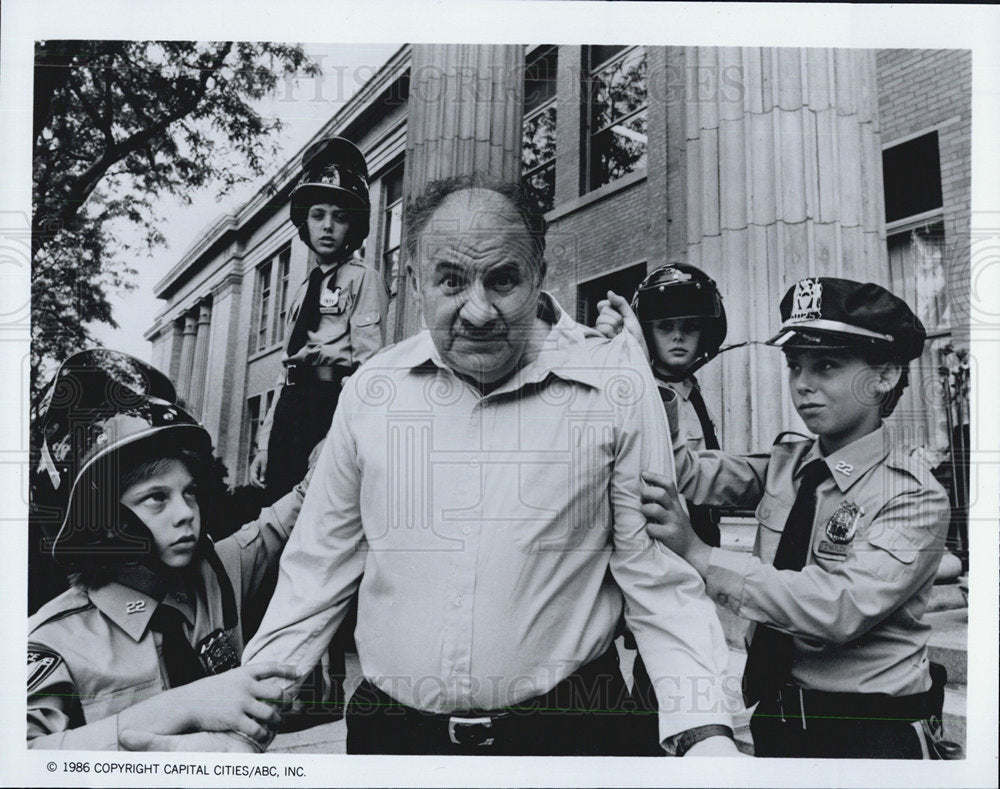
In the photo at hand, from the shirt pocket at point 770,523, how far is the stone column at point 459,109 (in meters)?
1.60

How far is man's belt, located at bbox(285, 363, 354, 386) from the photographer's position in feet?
9.94

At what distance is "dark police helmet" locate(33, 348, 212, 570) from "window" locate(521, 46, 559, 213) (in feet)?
5.43

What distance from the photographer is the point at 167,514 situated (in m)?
2.91

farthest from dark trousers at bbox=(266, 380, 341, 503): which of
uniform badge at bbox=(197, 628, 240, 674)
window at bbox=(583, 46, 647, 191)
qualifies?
window at bbox=(583, 46, 647, 191)

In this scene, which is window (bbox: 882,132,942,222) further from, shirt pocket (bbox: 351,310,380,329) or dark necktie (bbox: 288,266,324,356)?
dark necktie (bbox: 288,266,324,356)

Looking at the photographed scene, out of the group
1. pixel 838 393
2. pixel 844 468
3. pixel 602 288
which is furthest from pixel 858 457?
pixel 602 288

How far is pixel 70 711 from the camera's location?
2922 mm

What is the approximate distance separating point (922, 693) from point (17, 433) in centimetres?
359

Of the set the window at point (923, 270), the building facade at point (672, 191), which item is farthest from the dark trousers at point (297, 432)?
the window at point (923, 270)

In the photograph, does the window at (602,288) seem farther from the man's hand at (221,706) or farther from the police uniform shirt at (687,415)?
the man's hand at (221,706)

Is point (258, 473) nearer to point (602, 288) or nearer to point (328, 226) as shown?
point (328, 226)

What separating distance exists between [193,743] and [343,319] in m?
1.71

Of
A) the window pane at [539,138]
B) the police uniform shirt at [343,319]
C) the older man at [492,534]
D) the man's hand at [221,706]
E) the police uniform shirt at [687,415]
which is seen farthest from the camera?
the window pane at [539,138]

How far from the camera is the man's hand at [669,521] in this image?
2.74m
